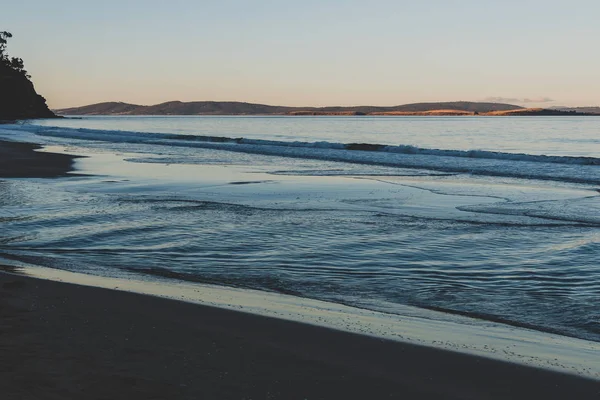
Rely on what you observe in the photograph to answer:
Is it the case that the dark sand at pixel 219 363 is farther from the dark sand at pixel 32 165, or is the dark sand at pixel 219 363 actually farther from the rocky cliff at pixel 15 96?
the rocky cliff at pixel 15 96

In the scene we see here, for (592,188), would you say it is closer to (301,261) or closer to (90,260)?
(301,261)

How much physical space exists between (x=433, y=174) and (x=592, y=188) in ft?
17.1

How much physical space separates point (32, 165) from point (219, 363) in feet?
63.2

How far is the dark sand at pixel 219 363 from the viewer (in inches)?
144

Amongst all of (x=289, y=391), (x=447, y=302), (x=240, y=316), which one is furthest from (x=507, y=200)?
(x=289, y=391)

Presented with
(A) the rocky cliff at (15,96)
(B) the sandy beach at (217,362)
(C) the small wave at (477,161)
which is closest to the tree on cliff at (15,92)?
(A) the rocky cliff at (15,96)

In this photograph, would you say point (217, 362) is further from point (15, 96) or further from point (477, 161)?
point (15, 96)

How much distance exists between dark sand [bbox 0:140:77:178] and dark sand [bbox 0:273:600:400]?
14.1 meters

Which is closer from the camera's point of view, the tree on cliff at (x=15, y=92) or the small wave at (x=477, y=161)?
the small wave at (x=477, y=161)

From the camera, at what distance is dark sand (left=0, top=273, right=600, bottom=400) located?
144 inches

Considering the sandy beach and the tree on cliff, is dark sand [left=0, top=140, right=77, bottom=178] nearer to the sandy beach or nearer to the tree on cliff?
the sandy beach

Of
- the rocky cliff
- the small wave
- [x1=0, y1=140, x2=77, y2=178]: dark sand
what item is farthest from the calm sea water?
the rocky cliff

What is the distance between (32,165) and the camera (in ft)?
70.3

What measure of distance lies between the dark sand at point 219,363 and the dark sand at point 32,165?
14.1 m
